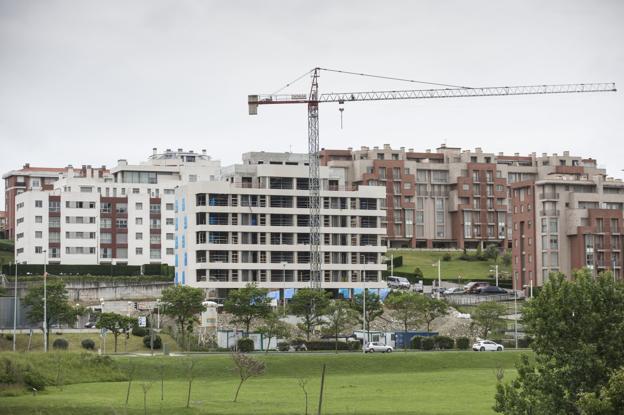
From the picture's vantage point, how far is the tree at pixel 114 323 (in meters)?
109

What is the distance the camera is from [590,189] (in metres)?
175

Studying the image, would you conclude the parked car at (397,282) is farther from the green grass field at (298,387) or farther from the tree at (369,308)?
the green grass field at (298,387)

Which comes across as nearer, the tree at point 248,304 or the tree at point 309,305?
the tree at point 248,304

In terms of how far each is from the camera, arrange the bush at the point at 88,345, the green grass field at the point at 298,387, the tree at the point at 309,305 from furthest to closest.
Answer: the tree at the point at 309,305 → the bush at the point at 88,345 → the green grass field at the point at 298,387

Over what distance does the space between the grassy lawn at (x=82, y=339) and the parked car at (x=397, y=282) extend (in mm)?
55608

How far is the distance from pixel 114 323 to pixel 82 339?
29.0ft

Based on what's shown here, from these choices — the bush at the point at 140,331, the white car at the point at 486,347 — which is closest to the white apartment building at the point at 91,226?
the bush at the point at 140,331

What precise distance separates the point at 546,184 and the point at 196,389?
100 metres

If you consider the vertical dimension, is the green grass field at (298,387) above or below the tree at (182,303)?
below

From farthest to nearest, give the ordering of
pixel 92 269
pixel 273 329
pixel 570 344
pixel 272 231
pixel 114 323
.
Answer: pixel 92 269
pixel 272 231
pixel 273 329
pixel 114 323
pixel 570 344

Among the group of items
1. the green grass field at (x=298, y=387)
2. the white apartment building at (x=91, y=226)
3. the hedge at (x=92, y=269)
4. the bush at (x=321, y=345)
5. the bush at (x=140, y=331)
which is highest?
the white apartment building at (x=91, y=226)

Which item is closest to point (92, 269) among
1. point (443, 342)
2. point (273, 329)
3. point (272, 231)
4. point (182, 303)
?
point (272, 231)

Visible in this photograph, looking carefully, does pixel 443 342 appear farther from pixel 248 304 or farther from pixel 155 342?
pixel 155 342

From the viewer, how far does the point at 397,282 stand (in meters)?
174
